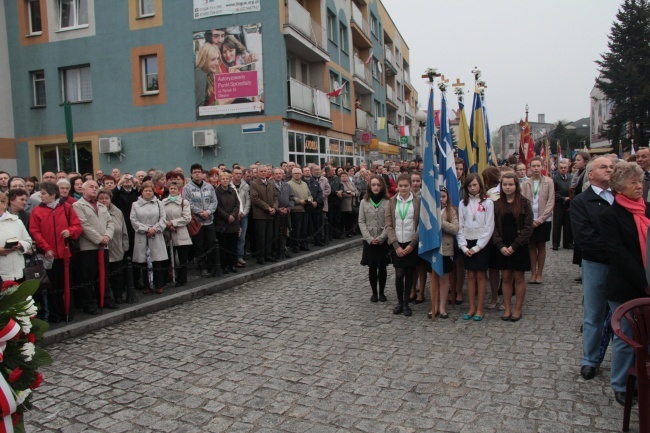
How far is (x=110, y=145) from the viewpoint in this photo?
2177 centimetres

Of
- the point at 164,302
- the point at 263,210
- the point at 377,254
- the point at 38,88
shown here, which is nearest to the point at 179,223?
the point at 164,302

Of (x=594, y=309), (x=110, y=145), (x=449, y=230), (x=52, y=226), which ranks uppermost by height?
(x=110, y=145)

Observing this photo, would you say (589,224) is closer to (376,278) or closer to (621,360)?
(621,360)

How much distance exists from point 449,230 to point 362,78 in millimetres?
27065

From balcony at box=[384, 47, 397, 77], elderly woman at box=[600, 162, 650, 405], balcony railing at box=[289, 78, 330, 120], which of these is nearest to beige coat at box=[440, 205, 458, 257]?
elderly woman at box=[600, 162, 650, 405]

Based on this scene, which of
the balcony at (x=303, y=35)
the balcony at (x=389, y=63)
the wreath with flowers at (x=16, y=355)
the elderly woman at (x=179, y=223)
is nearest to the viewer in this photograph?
the wreath with flowers at (x=16, y=355)

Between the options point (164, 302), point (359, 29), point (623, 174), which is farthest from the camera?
point (359, 29)

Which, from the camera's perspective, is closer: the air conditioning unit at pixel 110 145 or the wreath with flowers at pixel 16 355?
the wreath with flowers at pixel 16 355

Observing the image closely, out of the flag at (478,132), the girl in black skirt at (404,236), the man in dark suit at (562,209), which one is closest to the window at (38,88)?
the flag at (478,132)

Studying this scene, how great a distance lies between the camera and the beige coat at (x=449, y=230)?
7.27 metres

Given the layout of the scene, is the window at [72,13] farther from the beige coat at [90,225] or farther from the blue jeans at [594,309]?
the blue jeans at [594,309]

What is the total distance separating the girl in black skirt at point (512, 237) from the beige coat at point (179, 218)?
210 inches

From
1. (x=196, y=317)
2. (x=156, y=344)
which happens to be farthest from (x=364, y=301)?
(x=156, y=344)

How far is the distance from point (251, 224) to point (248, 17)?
11.2 metres
